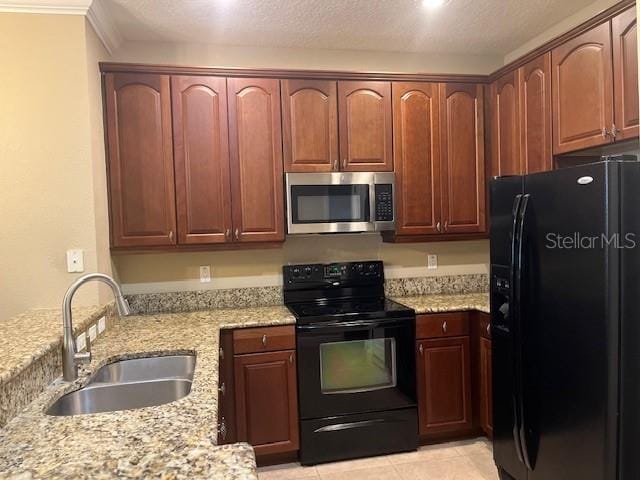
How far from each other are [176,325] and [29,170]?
1070mm

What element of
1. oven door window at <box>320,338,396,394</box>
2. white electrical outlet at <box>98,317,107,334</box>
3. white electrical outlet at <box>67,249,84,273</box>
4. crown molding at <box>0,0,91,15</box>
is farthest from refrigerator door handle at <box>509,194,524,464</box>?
crown molding at <box>0,0,91,15</box>

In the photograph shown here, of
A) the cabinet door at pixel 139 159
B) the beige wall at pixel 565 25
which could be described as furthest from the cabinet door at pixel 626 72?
the cabinet door at pixel 139 159

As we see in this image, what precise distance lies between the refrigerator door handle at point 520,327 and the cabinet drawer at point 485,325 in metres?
0.62

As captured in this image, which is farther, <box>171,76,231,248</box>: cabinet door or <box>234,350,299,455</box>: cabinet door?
<box>171,76,231,248</box>: cabinet door

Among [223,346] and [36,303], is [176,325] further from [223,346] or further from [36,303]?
[36,303]

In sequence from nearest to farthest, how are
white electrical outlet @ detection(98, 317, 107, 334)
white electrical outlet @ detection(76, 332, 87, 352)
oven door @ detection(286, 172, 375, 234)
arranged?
white electrical outlet @ detection(76, 332, 87, 352)
white electrical outlet @ detection(98, 317, 107, 334)
oven door @ detection(286, 172, 375, 234)

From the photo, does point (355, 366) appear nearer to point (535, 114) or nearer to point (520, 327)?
point (520, 327)

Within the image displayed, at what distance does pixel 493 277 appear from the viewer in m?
2.32

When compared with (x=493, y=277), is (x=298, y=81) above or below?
above

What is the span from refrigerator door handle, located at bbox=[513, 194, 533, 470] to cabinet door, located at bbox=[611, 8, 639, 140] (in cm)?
59

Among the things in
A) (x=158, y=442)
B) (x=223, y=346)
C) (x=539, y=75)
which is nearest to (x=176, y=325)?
(x=223, y=346)

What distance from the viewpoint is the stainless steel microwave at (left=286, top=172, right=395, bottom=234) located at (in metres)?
2.84

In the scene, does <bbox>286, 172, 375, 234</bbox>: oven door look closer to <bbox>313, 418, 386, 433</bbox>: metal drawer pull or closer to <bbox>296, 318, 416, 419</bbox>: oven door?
<bbox>296, 318, 416, 419</bbox>: oven door

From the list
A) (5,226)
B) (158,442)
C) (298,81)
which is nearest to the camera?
(158,442)
